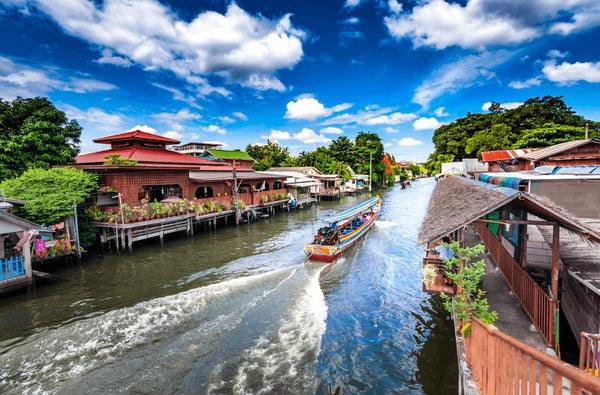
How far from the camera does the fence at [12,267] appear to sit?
1236cm

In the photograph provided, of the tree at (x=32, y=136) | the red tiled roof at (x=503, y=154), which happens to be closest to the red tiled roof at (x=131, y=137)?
the tree at (x=32, y=136)

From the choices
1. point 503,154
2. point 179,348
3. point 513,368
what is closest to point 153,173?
point 179,348

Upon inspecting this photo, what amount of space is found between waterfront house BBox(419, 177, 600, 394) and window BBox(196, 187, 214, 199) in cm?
2435

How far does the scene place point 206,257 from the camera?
60.5ft

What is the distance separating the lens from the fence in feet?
40.5

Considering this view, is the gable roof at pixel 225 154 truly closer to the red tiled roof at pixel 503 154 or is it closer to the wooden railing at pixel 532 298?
the red tiled roof at pixel 503 154

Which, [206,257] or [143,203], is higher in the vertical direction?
[143,203]

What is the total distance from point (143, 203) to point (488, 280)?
65.4 ft

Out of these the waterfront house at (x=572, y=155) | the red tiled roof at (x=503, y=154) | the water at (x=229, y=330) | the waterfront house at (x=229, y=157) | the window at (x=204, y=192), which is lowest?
the water at (x=229, y=330)

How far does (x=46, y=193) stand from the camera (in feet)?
53.5

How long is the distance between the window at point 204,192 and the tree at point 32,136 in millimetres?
10277

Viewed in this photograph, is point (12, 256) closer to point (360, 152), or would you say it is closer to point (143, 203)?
point (143, 203)

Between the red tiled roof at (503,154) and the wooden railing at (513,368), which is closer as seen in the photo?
the wooden railing at (513,368)

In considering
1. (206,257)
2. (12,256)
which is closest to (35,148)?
(12,256)
